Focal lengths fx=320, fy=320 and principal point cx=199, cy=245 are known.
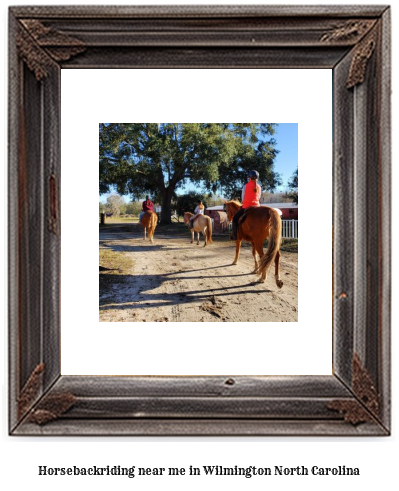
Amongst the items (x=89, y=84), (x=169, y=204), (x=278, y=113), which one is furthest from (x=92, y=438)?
(x=278, y=113)

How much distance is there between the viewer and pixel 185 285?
1.58 m

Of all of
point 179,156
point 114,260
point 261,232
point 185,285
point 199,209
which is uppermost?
point 179,156

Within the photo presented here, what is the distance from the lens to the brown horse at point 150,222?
1.57 m

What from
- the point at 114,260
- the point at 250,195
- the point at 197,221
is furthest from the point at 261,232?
the point at 114,260

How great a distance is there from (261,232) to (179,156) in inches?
22.2

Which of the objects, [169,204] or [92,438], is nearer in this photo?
[92,438]

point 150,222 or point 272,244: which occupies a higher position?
point 150,222

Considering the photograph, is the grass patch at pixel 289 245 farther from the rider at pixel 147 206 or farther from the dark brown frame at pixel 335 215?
the rider at pixel 147 206

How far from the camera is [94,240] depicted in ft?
5.08

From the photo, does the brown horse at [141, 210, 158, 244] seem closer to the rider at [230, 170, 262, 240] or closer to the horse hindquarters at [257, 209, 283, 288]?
the rider at [230, 170, 262, 240]

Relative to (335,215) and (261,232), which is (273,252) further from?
(335,215)

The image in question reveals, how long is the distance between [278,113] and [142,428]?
1.57 meters

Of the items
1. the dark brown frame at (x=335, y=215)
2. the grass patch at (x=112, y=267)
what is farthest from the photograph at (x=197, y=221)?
the dark brown frame at (x=335, y=215)

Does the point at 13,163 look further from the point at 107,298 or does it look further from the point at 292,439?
the point at 292,439
